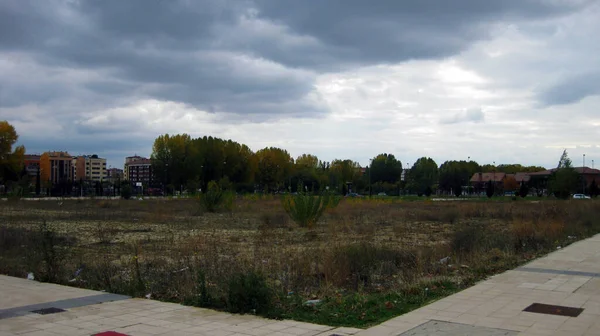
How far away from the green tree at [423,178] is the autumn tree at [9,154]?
69.2 m

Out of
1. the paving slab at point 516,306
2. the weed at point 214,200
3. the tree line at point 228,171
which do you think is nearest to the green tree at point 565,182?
the tree line at point 228,171

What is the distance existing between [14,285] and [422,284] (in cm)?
698

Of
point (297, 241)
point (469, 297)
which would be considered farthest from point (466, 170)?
point (469, 297)

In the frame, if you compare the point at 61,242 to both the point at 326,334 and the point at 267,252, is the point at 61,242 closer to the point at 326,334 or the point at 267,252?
the point at 267,252

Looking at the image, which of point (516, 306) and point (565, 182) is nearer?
point (516, 306)

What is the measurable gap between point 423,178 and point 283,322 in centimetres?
11064

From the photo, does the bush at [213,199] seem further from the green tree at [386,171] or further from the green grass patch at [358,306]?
the green tree at [386,171]

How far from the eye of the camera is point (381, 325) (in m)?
6.59

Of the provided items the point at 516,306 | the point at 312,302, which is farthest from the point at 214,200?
the point at 516,306

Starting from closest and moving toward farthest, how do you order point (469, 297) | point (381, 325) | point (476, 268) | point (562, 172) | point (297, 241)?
point (381, 325), point (469, 297), point (476, 268), point (297, 241), point (562, 172)

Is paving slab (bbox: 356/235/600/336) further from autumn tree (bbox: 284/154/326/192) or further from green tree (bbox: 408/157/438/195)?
green tree (bbox: 408/157/438/195)

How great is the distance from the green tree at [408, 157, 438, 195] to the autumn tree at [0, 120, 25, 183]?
6924cm

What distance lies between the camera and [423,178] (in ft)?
375

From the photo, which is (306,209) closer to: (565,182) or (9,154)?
(565,182)
